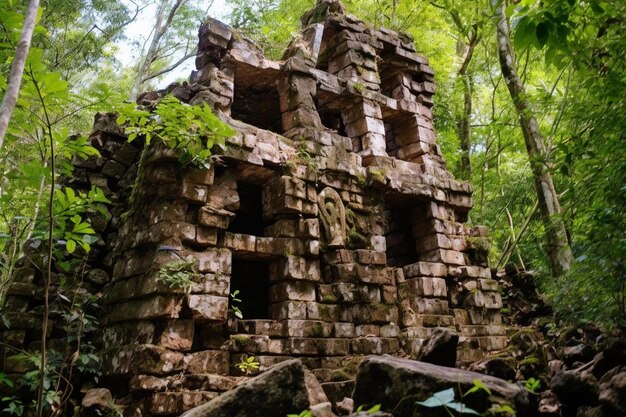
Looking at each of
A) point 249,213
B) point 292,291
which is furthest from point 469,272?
point 249,213

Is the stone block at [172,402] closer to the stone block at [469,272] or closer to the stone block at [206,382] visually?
the stone block at [206,382]

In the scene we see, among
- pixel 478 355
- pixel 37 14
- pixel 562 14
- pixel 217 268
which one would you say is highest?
pixel 37 14

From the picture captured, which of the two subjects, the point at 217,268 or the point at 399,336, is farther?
the point at 399,336

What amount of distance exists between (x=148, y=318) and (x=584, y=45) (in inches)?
205

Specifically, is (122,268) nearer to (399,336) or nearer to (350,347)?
(350,347)

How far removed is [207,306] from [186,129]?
2111 mm

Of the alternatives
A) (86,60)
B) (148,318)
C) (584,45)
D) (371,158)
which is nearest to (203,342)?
(148,318)

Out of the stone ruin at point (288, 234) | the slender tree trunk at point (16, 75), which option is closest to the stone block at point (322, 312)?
the stone ruin at point (288, 234)

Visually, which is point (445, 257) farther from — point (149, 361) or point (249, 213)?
point (149, 361)

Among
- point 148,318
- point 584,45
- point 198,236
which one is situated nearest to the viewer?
point 584,45

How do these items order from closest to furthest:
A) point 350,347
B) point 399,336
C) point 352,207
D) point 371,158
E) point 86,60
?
1. point 350,347
2. point 399,336
3. point 352,207
4. point 371,158
5. point 86,60

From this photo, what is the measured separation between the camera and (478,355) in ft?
22.9

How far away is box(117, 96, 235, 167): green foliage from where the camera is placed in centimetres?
490

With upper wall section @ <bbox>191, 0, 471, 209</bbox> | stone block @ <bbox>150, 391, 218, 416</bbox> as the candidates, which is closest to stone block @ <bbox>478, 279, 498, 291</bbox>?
upper wall section @ <bbox>191, 0, 471, 209</bbox>
